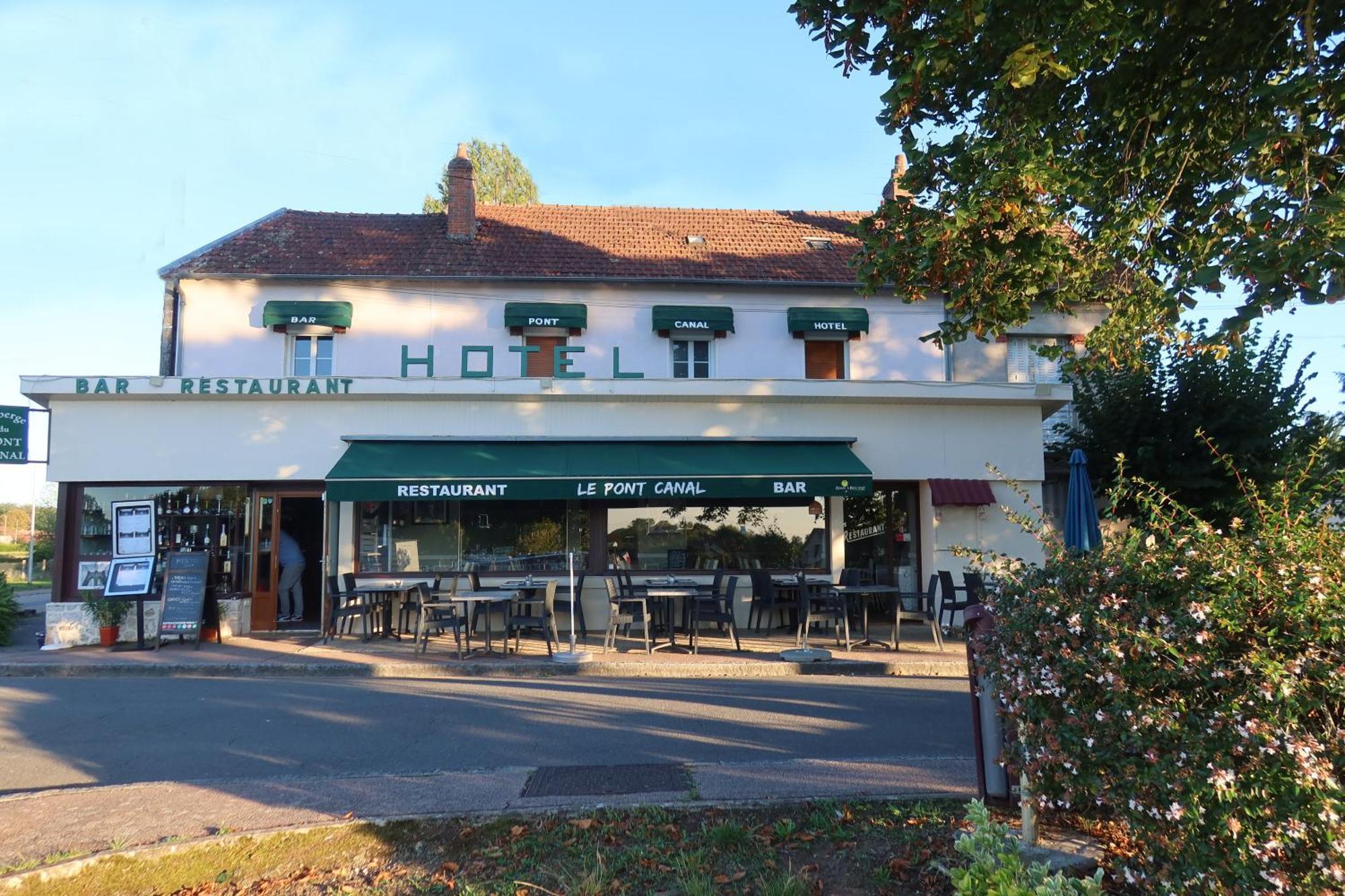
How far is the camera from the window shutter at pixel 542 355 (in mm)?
16016

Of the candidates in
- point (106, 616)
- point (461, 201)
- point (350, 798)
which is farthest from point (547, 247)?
point (350, 798)

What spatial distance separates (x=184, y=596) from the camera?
13.3m

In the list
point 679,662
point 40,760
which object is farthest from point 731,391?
point 40,760

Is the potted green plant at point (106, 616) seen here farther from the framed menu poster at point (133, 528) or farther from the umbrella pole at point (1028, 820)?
the umbrella pole at point (1028, 820)

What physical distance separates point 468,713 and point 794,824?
4.57m

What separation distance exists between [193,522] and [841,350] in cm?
1122

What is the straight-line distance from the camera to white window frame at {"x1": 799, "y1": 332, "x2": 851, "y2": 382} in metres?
16.4

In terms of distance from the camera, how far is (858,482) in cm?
1409

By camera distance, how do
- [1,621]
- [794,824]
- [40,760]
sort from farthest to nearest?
[1,621] → [40,760] → [794,824]

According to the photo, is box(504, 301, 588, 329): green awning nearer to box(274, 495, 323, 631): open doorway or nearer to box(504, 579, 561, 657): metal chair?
box(274, 495, 323, 631): open doorway

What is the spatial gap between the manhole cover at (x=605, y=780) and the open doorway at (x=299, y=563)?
10219 mm

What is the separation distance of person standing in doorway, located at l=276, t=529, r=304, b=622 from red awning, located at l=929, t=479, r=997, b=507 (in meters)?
10.5

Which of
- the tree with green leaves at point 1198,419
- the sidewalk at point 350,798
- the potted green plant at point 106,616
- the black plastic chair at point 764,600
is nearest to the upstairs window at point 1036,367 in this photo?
the tree with green leaves at point 1198,419

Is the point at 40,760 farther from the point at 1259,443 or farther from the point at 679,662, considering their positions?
the point at 1259,443
